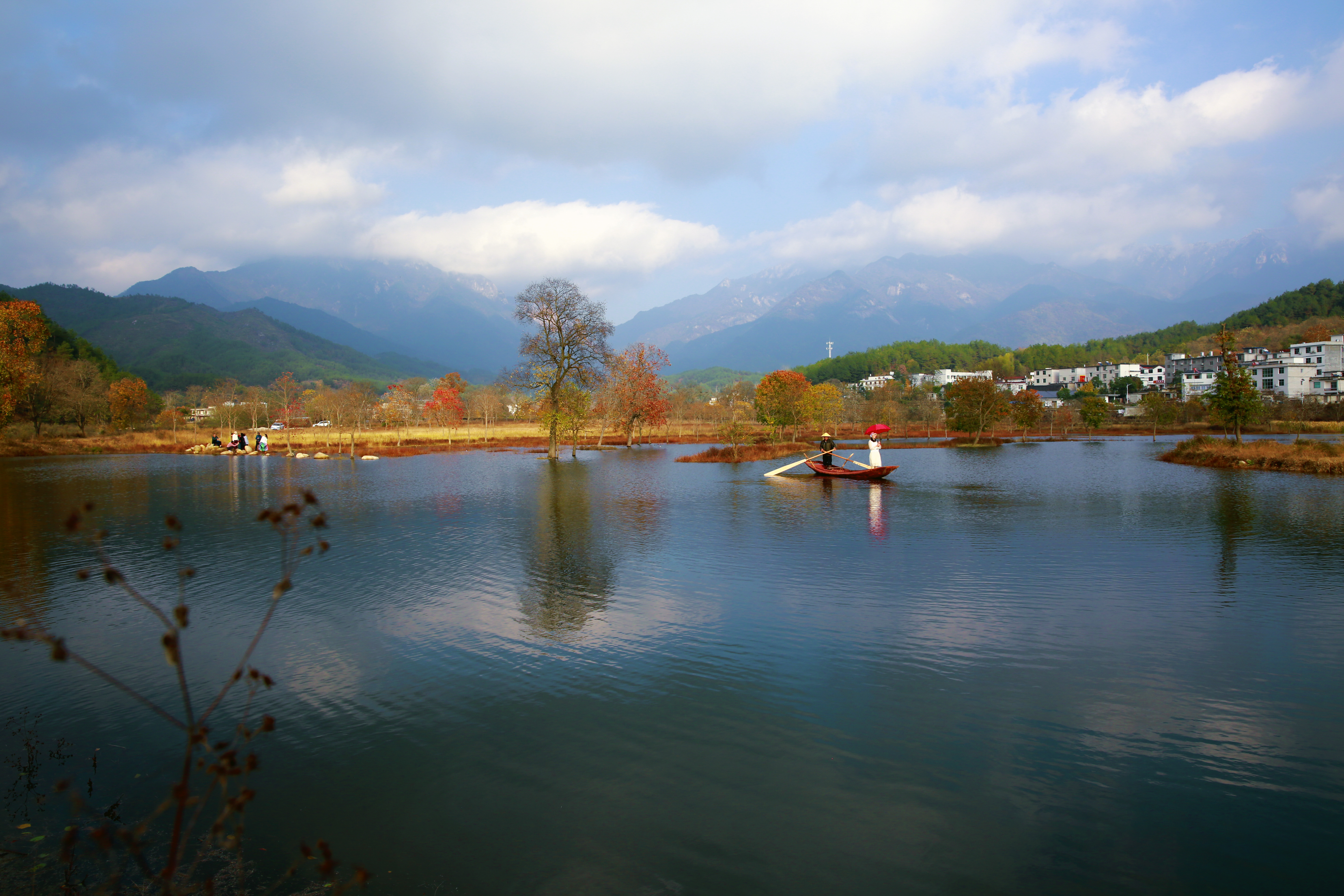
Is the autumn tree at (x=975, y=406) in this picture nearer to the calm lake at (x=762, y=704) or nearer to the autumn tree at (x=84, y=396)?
the calm lake at (x=762, y=704)

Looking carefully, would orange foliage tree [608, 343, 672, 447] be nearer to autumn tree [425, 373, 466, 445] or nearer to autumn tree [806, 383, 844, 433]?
autumn tree [806, 383, 844, 433]

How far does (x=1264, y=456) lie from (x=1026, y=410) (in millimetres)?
43692

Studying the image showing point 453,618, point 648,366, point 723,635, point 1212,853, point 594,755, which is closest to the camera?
point 1212,853

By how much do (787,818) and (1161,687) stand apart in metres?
5.86

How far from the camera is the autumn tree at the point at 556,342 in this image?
4981cm

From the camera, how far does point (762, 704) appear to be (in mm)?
8914

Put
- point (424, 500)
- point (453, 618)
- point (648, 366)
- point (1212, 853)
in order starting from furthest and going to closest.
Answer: point (648, 366) < point (424, 500) < point (453, 618) < point (1212, 853)

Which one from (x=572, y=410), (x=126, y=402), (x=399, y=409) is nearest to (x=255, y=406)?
(x=126, y=402)

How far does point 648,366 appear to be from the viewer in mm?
69750

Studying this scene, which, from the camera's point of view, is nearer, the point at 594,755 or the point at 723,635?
the point at 594,755

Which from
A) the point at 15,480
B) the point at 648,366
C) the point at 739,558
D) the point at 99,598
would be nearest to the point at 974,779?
the point at 739,558

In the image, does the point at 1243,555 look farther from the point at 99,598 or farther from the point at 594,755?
the point at 99,598

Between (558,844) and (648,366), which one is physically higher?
(648,366)

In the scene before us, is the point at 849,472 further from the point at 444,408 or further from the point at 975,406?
the point at 444,408
